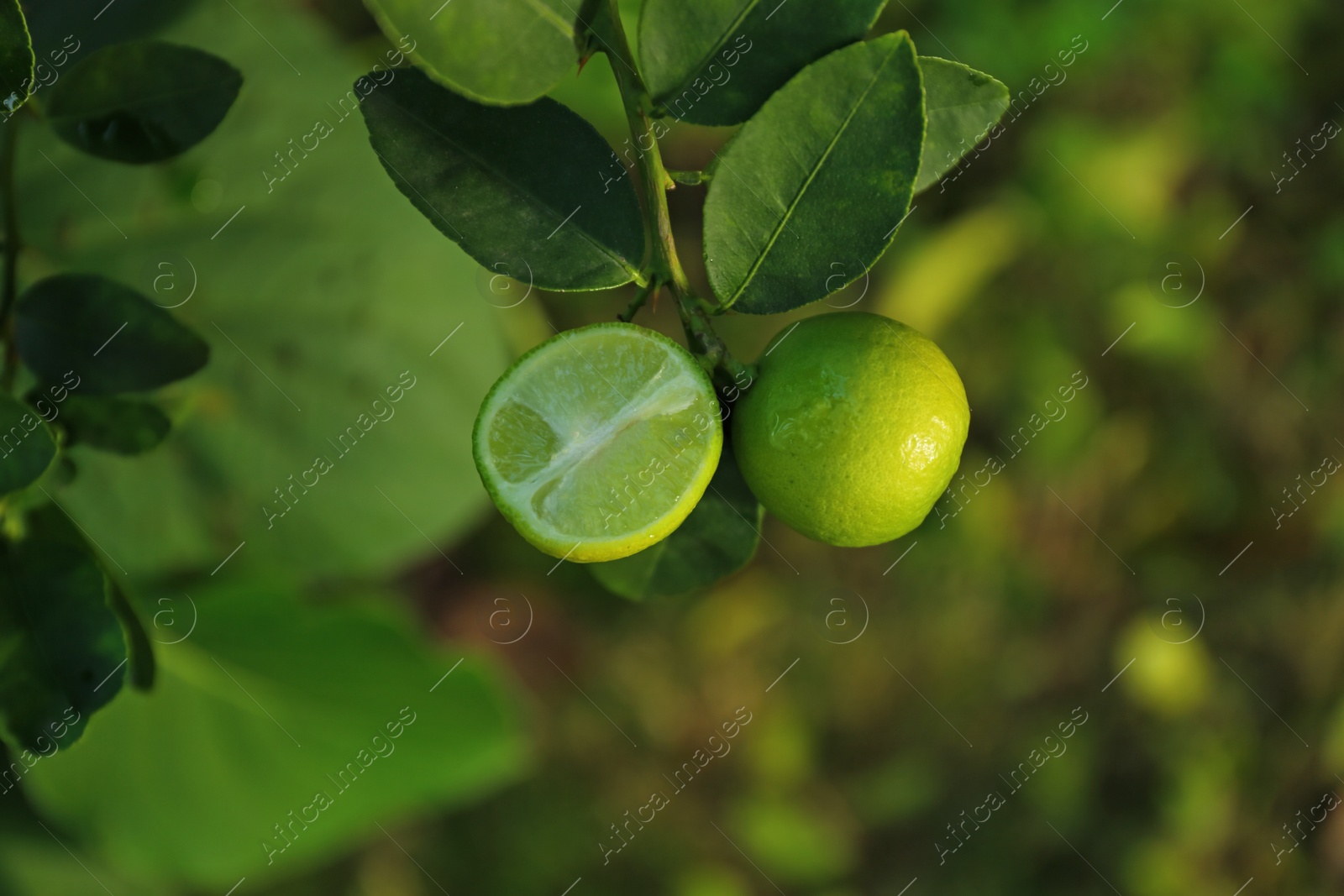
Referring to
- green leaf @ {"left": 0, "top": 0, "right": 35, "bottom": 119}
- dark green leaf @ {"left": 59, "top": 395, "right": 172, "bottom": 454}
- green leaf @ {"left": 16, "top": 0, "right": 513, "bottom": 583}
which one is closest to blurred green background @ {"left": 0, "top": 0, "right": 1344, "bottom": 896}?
green leaf @ {"left": 16, "top": 0, "right": 513, "bottom": 583}

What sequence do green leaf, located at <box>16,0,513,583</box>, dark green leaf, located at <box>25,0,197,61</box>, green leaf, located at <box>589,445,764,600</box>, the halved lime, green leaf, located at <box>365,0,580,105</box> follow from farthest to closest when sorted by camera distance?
green leaf, located at <box>16,0,513,583</box> < dark green leaf, located at <box>25,0,197,61</box> < green leaf, located at <box>589,445,764,600</box> < the halved lime < green leaf, located at <box>365,0,580,105</box>

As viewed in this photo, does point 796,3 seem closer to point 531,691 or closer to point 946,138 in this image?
point 946,138

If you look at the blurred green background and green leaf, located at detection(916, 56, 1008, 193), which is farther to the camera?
the blurred green background

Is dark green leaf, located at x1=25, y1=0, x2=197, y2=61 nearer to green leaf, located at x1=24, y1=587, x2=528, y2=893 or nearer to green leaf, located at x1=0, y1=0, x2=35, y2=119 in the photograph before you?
green leaf, located at x1=0, y1=0, x2=35, y2=119

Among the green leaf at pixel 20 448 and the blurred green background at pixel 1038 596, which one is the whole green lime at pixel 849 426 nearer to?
the green leaf at pixel 20 448

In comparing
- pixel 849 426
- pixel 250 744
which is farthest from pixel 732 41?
pixel 250 744

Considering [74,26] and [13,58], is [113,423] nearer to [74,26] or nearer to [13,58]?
[13,58]

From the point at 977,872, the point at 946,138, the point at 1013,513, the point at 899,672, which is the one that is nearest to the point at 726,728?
the point at 899,672
